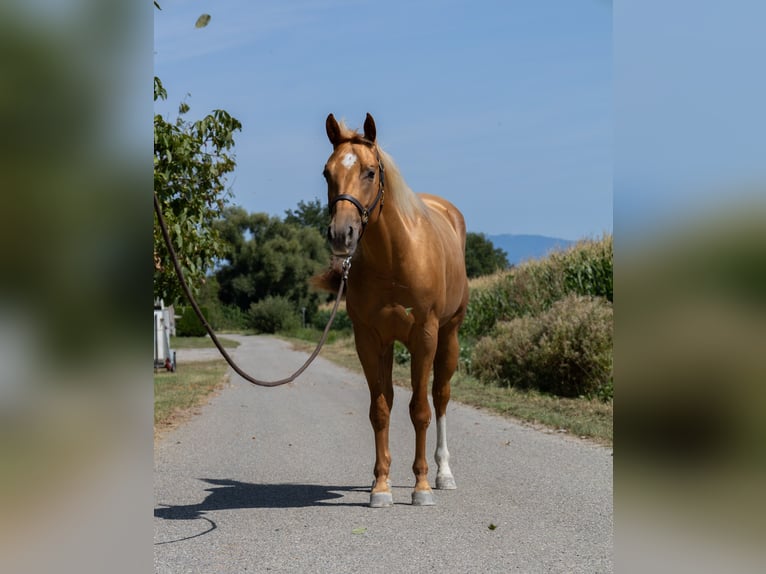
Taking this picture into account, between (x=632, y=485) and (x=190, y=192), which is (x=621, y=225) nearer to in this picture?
(x=632, y=485)

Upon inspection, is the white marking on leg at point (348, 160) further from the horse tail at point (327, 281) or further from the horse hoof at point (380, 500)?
the horse hoof at point (380, 500)

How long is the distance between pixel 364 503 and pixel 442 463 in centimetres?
92

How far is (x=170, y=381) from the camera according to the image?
1620 cm

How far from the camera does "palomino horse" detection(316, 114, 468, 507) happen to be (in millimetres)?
4879

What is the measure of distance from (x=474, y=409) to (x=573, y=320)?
238 centimetres

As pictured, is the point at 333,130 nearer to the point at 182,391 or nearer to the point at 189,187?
the point at 189,187

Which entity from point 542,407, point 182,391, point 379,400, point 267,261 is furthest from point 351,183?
point 267,261

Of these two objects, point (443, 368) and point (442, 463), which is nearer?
point (442, 463)

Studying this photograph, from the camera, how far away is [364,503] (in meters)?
5.58

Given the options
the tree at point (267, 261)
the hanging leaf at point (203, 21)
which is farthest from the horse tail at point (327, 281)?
the tree at point (267, 261)

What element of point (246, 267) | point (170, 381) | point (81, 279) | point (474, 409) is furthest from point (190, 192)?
point (246, 267)

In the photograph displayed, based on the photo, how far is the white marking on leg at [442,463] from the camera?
6.08 m

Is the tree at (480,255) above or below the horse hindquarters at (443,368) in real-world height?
above

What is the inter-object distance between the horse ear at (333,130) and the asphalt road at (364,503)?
2.50 m
